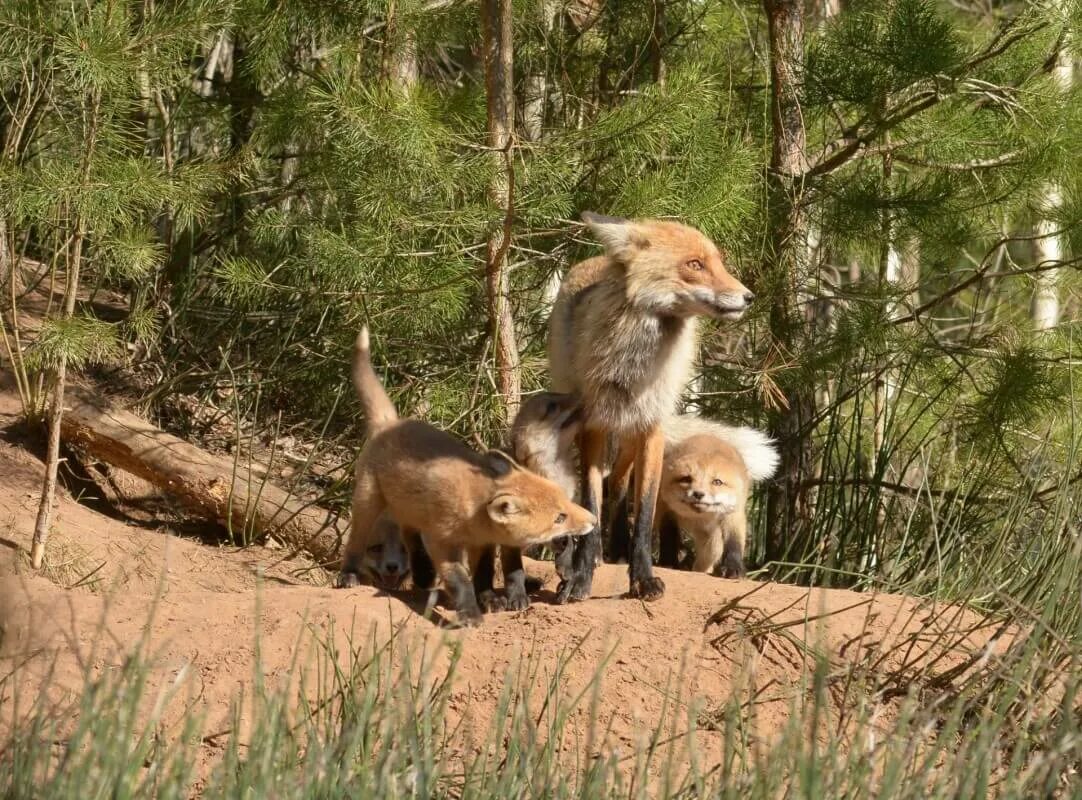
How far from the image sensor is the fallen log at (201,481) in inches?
320

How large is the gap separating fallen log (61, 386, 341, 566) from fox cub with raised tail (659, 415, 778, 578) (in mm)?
2184

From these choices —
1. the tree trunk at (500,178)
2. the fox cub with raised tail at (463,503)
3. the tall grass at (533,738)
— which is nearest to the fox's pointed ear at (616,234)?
the tree trunk at (500,178)

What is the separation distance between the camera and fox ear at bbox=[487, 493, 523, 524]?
5621mm

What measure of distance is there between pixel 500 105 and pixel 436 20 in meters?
1.61

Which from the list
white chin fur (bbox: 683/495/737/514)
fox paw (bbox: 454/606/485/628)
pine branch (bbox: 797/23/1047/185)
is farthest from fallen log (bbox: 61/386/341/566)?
pine branch (bbox: 797/23/1047/185)

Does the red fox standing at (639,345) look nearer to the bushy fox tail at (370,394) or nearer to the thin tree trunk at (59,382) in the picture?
the bushy fox tail at (370,394)

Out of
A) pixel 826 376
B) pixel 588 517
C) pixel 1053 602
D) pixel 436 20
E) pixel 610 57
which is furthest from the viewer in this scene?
pixel 610 57

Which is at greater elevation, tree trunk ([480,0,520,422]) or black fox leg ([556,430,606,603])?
tree trunk ([480,0,520,422])

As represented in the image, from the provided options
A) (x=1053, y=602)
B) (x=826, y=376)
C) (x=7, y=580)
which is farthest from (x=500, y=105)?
(x=1053, y=602)

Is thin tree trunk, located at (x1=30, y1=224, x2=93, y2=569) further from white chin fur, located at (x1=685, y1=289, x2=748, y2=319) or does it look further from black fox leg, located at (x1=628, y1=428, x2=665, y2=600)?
white chin fur, located at (x1=685, y1=289, x2=748, y2=319)

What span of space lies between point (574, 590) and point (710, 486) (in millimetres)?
1138

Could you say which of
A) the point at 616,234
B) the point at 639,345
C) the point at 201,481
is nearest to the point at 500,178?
the point at 616,234

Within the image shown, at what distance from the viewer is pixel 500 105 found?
7.58m

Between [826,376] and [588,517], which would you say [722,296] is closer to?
[588,517]
